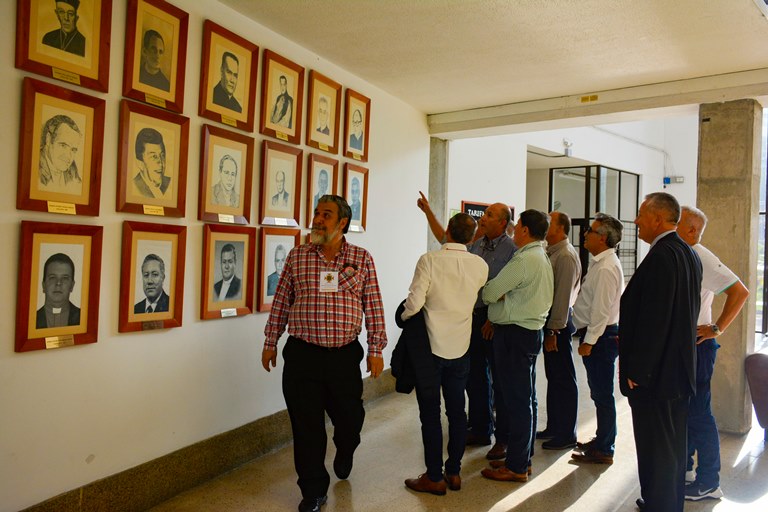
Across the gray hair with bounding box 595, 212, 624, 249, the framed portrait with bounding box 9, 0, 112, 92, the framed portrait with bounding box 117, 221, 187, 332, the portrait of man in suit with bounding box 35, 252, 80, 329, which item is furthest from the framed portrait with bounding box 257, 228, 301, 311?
the gray hair with bounding box 595, 212, 624, 249

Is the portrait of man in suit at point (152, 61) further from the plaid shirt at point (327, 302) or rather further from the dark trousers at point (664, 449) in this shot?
the dark trousers at point (664, 449)

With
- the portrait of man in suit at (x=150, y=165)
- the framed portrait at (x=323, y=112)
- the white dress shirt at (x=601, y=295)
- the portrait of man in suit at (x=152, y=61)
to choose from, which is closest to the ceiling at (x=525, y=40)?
the framed portrait at (x=323, y=112)

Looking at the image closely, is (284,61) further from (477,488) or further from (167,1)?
(477,488)

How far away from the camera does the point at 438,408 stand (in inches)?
126

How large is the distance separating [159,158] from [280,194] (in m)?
1.03

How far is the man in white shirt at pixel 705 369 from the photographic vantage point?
326 centimetres

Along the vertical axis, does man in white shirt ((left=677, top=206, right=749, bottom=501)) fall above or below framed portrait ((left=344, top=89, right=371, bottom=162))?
below

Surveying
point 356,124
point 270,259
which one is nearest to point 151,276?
point 270,259

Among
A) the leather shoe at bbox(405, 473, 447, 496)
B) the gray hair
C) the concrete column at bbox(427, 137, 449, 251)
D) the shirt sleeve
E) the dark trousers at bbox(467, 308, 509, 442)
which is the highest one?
the concrete column at bbox(427, 137, 449, 251)

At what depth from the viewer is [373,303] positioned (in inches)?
123

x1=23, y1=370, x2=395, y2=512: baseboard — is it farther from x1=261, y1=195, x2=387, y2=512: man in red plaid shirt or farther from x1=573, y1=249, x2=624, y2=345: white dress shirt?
x1=573, y1=249, x2=624, y2=345: white dress shirt

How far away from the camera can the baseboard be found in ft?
8.94

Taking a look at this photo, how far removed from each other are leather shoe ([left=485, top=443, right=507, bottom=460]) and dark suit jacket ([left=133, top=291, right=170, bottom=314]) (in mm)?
2402

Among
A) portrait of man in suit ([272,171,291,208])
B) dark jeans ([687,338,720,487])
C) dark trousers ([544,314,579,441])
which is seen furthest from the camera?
dark trousers ([544,314,579,441])
